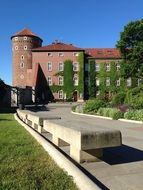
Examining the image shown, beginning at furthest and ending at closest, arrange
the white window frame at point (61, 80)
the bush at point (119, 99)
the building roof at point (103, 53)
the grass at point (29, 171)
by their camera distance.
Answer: the building roof at point (103, 53)
the white window frame at point (61, 80)
the bush at point (119, 99)
the grass at point (29, 171)

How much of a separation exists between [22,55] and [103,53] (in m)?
18.5

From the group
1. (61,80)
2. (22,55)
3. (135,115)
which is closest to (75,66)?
(61,80)

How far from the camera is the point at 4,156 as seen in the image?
321 inches

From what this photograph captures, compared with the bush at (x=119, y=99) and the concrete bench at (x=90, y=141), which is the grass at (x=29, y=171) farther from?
the bush at (x=119, y=99)

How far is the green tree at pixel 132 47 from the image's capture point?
58594mm

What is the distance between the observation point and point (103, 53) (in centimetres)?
8050

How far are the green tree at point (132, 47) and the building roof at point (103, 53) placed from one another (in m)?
17.7

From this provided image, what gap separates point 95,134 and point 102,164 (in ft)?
2.44

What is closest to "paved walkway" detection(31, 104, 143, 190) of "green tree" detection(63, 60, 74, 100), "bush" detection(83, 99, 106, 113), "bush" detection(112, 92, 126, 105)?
"bush" detection(83, 99, 106, 113)

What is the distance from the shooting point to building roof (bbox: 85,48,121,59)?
260 feet

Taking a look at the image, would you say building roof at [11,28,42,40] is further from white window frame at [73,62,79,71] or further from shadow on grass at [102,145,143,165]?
shadow on grass at [102,145,143,165]

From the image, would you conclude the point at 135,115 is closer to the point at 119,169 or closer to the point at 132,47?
the point at 119,169

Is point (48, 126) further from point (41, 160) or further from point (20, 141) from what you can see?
point (41, 160)

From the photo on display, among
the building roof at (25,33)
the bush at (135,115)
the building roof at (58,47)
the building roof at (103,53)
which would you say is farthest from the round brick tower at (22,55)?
the bush at (135,115)
